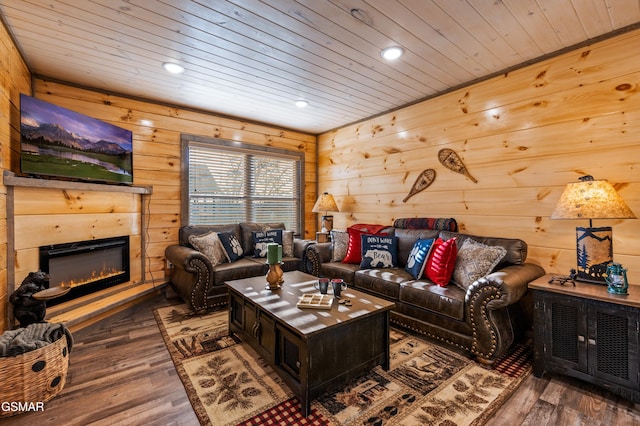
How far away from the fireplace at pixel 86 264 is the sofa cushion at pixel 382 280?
2644 mm

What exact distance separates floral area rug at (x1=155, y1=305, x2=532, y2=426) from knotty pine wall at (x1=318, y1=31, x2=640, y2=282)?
1.11m

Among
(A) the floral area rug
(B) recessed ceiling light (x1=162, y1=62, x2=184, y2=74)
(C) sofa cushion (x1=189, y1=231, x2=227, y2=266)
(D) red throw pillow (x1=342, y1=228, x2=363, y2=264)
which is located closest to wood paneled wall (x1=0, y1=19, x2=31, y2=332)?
(B) recessed ceiling light (x1=162, y1=62, x2=184, y2=74)

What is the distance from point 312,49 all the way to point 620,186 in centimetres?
259

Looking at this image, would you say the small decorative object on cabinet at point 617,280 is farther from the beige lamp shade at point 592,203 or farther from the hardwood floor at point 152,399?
the hardwood floor at point 152,399

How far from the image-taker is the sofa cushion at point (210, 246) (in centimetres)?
330

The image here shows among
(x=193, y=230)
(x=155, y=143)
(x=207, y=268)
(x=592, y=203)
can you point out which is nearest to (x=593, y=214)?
(x=592, y=203)

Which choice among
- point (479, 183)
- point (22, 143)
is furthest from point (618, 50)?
point (22, 143)

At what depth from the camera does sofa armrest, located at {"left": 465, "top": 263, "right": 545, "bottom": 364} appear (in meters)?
1.95

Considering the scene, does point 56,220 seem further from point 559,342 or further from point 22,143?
point 559,342

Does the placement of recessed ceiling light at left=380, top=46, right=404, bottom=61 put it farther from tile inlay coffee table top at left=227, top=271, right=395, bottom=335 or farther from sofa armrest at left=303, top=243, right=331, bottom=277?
sofa armrest at left=303, top=243, right=331, bottom=277

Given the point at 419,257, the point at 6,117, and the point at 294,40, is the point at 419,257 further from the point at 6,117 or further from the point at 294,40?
the point at 6,117

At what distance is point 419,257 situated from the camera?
2.77 metres

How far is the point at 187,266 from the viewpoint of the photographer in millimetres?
2906

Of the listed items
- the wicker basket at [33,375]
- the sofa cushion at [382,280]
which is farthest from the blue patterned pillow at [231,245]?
the wicker basket at [33,375]
